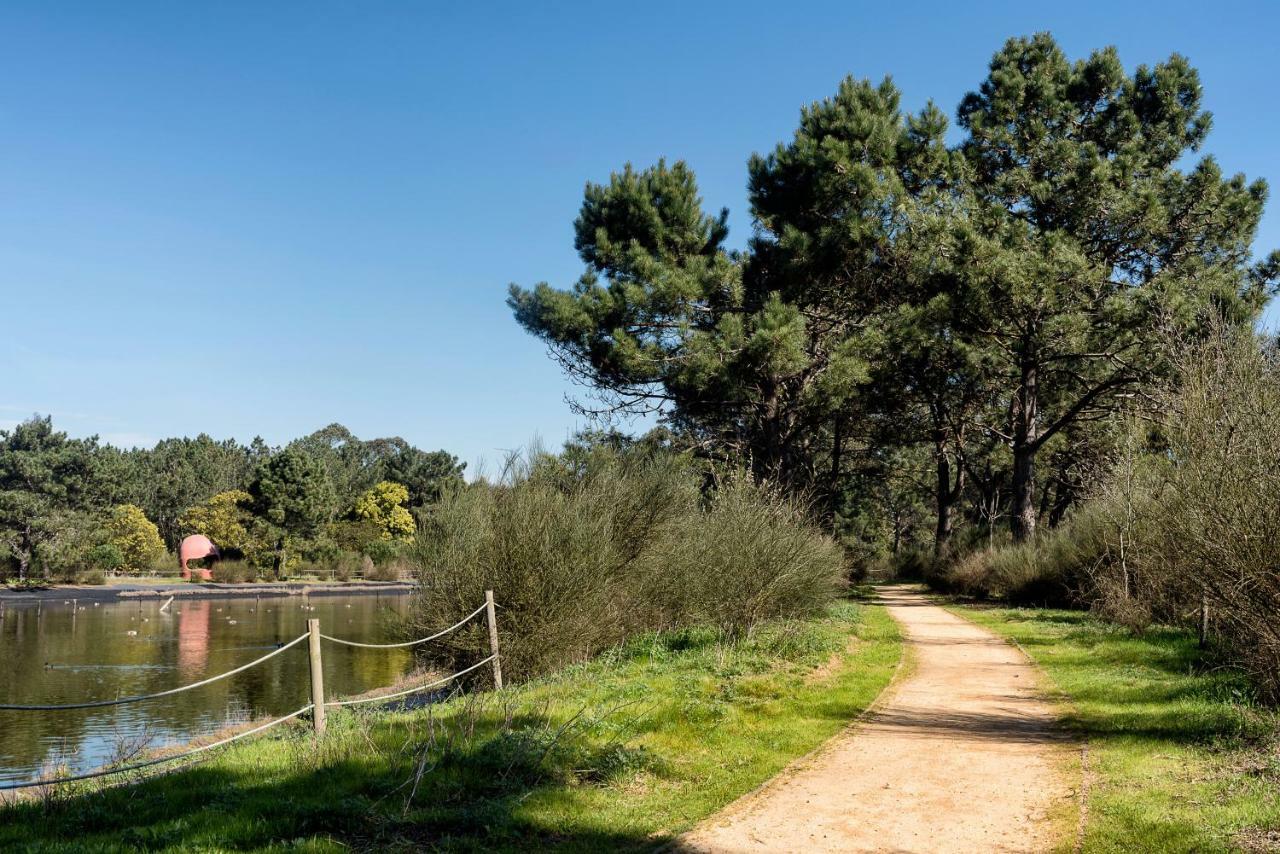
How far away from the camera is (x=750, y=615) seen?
595 inches

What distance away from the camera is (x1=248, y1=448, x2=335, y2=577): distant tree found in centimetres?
5891

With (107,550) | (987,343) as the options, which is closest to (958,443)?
(987,343)

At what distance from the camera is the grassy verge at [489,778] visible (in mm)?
5738

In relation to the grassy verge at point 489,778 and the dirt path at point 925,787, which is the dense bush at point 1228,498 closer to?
the dirt path at point 925,787

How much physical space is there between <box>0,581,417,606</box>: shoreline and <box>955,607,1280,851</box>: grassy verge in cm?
3405

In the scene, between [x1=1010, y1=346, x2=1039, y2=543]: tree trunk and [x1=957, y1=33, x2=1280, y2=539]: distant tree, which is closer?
[x1=957, y1=33, x2=1280, y2=539]: distant tree

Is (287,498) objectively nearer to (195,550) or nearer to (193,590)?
(195,550)

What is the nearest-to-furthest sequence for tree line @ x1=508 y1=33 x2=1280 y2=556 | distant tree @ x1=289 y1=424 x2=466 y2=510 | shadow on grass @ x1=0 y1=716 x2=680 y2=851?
shadow on grass @ x1=0 y1=716 x2=680 y2=851
tree line @ x1=508 y1=33 x2=1280 y2=556
distant tree @ x1=289 y1=424 x2=466 y2=510

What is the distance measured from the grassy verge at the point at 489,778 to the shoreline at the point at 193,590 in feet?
110

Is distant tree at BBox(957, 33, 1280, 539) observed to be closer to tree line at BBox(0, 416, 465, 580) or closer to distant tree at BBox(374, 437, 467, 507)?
tree line at BBox(0, 416, 465, 580)

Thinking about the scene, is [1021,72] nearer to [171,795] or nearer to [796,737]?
[796,737]

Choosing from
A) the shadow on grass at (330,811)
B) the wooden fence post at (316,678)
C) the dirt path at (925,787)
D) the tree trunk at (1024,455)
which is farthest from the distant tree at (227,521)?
the shadow on grass at (330,811)

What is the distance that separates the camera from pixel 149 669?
924 inches

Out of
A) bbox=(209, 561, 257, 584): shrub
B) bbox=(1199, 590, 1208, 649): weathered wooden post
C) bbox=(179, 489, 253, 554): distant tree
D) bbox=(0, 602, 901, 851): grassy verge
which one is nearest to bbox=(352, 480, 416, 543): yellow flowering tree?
bbox=(179, 489, 253, 554): distant tree
